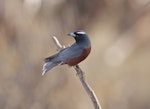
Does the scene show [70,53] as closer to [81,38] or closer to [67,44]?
[81,38]

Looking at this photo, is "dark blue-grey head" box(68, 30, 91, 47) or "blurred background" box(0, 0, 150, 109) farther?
"blurred background" box(0, 0, 150, 109)

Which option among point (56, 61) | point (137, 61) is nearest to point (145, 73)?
point (137, 61)

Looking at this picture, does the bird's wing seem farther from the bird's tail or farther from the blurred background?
the blurred background

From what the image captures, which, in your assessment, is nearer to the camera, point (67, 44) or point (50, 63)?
point (50, 63)

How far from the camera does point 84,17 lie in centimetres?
370

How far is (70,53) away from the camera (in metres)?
2.11

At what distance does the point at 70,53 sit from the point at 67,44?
1.45 metres

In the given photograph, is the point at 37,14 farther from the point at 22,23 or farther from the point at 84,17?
the point at 84,17

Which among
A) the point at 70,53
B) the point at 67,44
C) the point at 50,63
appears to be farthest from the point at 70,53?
the point at 67,44

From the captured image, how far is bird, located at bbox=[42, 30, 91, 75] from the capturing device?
81.4 inches

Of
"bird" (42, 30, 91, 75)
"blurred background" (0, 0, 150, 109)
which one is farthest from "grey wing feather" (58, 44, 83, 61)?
"blurred background" (0, 0, 150, 109)

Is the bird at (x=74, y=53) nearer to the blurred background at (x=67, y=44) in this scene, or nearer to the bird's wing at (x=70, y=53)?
the bird's wing at (x=70, y=53)

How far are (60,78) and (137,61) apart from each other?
1.88 ft

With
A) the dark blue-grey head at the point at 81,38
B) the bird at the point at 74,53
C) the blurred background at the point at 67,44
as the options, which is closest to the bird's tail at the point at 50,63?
the bird at the point at 74,53
